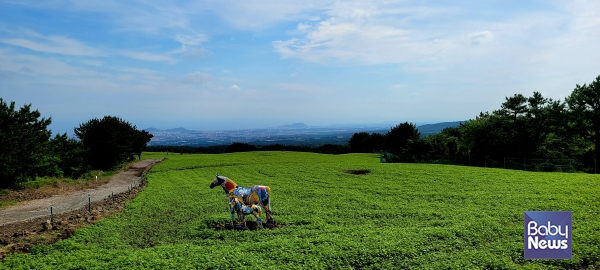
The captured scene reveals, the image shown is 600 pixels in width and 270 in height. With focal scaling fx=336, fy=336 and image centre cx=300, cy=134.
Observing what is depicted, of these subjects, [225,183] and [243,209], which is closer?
[243,209]

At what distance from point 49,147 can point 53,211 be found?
62.6ft

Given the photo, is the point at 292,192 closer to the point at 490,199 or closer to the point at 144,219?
the point at 144,219

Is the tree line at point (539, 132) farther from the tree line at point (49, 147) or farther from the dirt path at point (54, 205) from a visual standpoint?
the tree line at point (49, 147)

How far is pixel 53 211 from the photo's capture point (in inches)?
839

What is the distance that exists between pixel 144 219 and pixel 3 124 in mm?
20677

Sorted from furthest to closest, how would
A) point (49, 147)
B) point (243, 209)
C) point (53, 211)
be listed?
point (49, 147) < point (53, 211) < point (243, 209)

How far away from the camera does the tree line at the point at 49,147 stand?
2770 centimetres

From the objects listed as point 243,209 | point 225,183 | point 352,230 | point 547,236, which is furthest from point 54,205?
point 547,236

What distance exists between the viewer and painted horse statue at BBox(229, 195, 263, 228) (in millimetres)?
14602

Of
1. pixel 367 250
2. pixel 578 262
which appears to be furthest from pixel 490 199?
pixel 367 250

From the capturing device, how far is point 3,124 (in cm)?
2794

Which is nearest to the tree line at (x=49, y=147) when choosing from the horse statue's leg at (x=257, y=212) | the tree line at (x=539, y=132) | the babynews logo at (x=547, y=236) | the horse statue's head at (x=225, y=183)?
the horse statue's head at (x=225, y=183)

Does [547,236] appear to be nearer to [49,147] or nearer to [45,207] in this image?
[45,207]

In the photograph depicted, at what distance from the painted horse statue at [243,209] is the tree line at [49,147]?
23.3m
